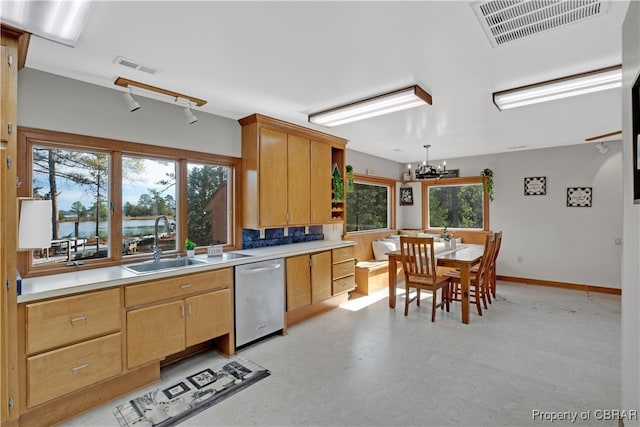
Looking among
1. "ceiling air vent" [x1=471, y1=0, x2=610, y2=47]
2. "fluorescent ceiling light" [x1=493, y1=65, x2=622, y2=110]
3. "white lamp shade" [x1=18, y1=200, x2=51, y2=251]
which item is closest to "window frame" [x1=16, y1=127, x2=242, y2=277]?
"white lamp shade" [x1=18, y1=200, x2=51, y2=251]

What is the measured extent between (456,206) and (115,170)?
613 cm

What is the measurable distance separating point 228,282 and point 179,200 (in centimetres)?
108

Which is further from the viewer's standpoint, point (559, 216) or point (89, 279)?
point (559, 216)

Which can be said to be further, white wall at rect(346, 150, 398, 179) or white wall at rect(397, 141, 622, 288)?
white wall at rect(346, 150, 398, 179)

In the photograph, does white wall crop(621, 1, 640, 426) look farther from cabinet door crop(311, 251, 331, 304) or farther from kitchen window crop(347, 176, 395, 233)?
kitchen window crop(347, 176, 395, 233)

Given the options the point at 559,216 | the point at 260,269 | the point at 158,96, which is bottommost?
the point at 260,269

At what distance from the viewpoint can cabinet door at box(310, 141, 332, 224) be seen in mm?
4277

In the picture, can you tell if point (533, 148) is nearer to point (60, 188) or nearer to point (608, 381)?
point (608, 381)

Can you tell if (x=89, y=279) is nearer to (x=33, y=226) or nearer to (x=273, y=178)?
(x=33, y=226)

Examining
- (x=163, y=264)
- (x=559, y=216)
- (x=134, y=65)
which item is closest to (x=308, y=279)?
(x=163, y=264)

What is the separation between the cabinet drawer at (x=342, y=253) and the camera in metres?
4.27

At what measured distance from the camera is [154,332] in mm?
2475

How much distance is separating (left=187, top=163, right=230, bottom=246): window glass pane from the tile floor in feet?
4.23
